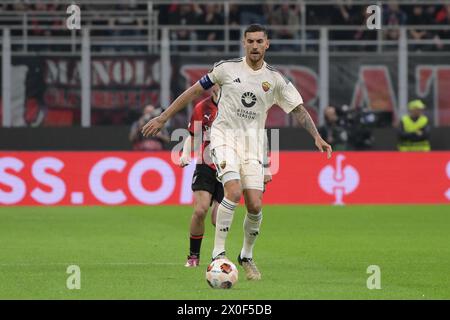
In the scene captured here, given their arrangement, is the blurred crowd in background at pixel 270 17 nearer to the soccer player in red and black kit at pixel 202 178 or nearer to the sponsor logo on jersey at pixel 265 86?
the soccer player in red and black kit at pixel 202 178

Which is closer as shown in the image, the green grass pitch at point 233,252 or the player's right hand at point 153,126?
the green grass pitch at point 233,252

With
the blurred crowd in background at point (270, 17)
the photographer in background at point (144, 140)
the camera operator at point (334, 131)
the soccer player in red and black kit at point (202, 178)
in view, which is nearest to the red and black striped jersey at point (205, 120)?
the soccer player in red and black kit at point (202, 178)

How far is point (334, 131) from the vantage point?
2534 cm

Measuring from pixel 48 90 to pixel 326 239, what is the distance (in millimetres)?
10460

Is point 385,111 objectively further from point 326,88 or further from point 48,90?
point 48,90

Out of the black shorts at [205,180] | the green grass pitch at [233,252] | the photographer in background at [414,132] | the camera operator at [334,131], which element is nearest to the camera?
the green grass pitch at [233,252]

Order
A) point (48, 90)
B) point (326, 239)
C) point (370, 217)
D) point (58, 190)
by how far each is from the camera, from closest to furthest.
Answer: point (326, 239) → point (370, 217) → point (58, 190) → point (48, 90)

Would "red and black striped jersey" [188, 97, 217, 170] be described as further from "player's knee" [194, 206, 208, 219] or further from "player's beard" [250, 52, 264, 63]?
"player's beard" [250, 52, 264, 63]

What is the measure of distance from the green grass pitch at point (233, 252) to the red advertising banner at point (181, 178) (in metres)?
0.62

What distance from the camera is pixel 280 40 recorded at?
26.3 m

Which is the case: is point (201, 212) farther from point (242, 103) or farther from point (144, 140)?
point (144, 140)

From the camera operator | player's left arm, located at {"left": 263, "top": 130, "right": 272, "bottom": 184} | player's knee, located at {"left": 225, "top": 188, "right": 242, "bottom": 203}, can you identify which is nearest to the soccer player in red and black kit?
player's left arm, located at {"left": 263, "top": 130, "right": 272, "bottom": 184}

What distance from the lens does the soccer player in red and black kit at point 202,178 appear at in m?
13.2
